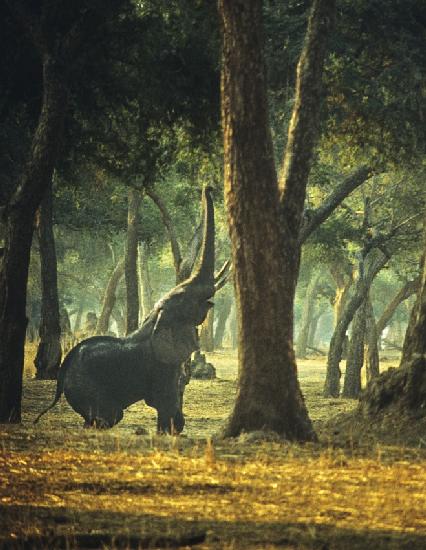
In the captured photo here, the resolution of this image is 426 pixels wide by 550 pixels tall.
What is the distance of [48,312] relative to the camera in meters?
25.9

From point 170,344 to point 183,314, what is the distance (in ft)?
1.89

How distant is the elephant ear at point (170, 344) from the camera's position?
52.3 feet

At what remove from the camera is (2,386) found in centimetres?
1525

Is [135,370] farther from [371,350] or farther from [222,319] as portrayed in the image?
[222,319]

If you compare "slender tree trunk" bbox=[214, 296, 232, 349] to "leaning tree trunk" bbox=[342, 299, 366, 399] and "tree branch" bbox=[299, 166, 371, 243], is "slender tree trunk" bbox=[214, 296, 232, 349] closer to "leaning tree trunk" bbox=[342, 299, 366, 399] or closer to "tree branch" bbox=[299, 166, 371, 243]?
"leaning tree trunk" bbox=[342, 299, 366, 399]

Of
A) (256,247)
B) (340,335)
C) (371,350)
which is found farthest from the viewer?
(371,350)

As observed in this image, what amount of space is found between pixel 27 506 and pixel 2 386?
7369mm

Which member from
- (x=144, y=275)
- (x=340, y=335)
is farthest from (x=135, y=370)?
(x=144, y=275)

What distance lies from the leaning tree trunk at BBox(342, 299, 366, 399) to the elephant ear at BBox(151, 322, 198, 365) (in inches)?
493

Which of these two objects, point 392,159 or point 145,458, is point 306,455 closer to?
point 145,458

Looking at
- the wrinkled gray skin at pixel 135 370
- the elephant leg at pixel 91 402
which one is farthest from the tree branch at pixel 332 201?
the elephant leg at pixel 91 402

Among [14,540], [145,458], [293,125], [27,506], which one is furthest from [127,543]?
[293,125]

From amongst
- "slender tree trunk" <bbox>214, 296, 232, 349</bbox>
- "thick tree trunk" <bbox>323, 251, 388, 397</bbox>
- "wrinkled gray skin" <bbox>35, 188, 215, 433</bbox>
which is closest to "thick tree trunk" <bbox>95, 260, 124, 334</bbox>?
"thick tree trunk" <bbox>323, 251, 388, 397</bbox>

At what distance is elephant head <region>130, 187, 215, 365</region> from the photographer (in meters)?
16.0
